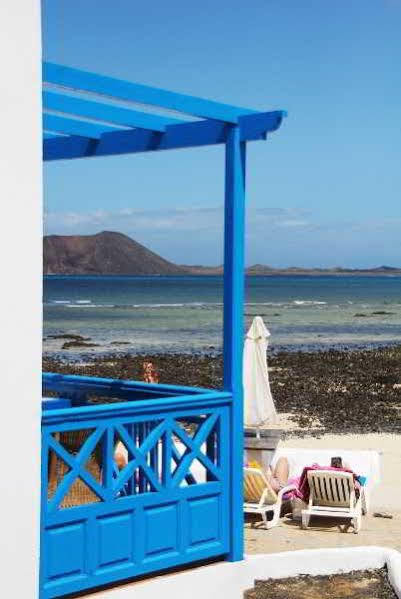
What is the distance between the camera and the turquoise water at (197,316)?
5291cm

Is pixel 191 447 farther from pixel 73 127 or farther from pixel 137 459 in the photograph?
pixel 73 127

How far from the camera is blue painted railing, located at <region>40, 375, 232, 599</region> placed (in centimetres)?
687

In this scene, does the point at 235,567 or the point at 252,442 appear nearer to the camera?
the point at 235,567

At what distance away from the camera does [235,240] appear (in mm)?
7914

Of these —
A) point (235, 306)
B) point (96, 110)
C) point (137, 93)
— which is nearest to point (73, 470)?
point (235, 306)

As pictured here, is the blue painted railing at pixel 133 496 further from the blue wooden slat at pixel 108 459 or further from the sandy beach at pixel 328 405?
the sandy beach at pixel 328 405

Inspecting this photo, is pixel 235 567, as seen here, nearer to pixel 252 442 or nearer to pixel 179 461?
pixel 179 461

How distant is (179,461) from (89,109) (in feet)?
8.13

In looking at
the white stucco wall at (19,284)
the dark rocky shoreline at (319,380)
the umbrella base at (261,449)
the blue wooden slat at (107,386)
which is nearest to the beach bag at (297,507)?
the umbrella base at (261,449)

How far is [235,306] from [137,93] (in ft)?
5.37

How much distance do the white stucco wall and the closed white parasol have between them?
6.02 meters

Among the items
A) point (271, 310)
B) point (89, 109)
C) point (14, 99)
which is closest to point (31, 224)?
point (14, 99)

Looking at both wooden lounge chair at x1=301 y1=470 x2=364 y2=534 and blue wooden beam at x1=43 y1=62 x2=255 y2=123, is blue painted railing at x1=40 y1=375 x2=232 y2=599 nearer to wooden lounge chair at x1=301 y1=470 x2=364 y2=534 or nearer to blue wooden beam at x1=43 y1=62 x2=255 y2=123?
blue wooden beam at x1=43 y1=62 x2=255 y2=123

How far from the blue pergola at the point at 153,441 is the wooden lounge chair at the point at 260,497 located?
2.14m
